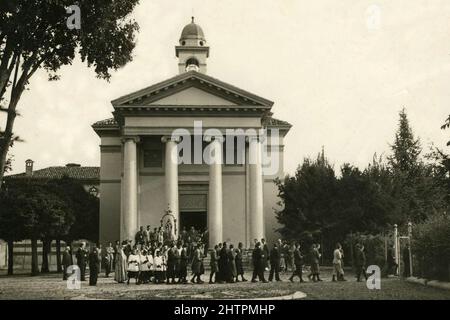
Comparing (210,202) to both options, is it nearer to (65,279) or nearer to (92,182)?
(65,279)

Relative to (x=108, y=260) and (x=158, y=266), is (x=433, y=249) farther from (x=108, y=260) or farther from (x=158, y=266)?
(x=108, y=260)

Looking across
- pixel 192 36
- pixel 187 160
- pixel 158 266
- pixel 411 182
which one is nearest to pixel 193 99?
pixel 187 160

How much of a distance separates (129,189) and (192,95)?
6.96 meters

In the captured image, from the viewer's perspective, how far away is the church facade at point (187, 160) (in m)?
36.4

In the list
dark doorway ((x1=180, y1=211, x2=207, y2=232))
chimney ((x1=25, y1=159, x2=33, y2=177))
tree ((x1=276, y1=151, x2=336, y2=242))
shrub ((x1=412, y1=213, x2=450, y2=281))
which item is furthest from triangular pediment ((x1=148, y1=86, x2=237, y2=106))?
chimney ((x1=25, y1=159, x2=33, y2=177))

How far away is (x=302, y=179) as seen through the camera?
3566 cm

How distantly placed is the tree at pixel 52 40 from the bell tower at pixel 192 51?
2398cm

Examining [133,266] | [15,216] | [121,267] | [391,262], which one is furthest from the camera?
[15,216]

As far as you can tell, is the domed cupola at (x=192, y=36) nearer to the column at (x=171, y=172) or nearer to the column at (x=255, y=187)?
the column at (x=171, y=172)

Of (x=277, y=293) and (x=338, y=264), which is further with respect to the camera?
(x=338, y=264)

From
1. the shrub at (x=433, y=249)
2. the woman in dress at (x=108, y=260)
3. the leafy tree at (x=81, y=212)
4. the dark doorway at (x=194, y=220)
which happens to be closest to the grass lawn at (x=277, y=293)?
the shrub at (x=433, y=249)

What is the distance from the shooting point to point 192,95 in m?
37.1

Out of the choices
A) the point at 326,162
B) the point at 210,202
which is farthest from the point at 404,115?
the point at 210,202

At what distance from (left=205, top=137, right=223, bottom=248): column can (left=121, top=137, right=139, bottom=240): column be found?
455 cm
